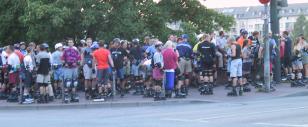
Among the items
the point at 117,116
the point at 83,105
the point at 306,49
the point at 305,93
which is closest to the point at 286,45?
the point at 306,49

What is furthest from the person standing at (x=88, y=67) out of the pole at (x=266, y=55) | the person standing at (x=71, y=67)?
the pole at (x=266, y=55)

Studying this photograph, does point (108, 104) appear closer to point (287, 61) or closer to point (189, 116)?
point (189, 116)

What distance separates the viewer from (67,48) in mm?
19578

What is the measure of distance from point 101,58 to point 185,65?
2.99 metres

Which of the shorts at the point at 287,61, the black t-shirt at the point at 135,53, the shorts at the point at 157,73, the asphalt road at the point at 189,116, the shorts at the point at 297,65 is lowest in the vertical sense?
the asphalt road at the point at 189,116

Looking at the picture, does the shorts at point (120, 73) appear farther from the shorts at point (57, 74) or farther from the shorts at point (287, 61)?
the shorts at point (287, 61)

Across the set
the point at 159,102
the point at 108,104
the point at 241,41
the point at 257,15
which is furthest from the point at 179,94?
the point at 257,15

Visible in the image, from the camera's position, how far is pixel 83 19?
2983cm

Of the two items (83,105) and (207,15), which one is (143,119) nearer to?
(83,105)

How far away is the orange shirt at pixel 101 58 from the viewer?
19.4 metres

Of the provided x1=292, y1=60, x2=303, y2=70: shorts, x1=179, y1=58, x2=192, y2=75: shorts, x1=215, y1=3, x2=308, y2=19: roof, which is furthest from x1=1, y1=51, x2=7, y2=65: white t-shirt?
x1=215, y1=3, x2=308, y2=19: roof

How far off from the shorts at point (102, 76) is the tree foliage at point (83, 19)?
9931 millimetres

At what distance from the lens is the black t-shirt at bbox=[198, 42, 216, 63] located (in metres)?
19.9

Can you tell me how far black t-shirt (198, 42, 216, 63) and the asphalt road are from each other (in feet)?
6.85
